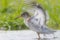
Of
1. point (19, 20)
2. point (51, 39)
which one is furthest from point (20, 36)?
point (51, 39)

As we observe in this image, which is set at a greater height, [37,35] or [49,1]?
[49,1]

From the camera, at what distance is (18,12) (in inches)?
46.0

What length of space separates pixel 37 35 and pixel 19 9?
263 mm

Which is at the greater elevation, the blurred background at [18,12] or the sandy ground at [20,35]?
the blurred background at [18,12]

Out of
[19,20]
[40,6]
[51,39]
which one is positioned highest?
[40,6]

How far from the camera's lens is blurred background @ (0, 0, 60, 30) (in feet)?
3.83

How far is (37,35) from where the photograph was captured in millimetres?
1168

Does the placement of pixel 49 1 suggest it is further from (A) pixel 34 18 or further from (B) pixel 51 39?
(B) pixel 51 39

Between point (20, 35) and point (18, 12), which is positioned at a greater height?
point (18, 12)

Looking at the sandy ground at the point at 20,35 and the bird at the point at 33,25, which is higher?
the bird at the point at 33,25

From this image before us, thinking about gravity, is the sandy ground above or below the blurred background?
below

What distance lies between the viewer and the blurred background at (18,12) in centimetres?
117

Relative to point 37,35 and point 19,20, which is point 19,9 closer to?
point 19,20

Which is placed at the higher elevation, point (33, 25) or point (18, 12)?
point (18, 12)
